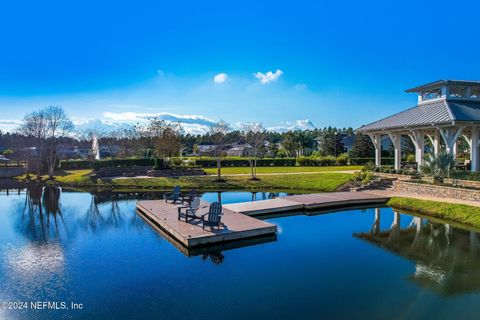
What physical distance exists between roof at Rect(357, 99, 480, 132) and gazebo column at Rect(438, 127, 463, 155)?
0.81 m

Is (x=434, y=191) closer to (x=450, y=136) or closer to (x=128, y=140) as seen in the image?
(x=450, y=136)

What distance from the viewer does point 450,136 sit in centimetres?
2095

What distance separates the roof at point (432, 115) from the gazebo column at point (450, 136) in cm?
81

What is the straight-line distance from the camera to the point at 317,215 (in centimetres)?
1605

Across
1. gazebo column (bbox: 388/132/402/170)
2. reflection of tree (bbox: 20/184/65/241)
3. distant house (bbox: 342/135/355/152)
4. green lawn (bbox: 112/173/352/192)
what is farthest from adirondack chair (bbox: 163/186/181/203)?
distant house (bbox: 342/135/355/152)

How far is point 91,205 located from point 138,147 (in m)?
39.3

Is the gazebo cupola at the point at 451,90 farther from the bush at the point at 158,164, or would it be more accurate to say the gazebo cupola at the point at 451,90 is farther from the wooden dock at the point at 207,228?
the bush at the point at 158,164

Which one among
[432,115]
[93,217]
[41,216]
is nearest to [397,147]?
[432,115]

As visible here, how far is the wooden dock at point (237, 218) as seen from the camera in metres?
10.9

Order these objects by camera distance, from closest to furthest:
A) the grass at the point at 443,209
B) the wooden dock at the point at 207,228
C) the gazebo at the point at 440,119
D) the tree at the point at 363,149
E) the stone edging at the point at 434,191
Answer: the wooden dock at the point at 207,228, the grass at the point at 443,209, the stone edging at the point at 434,191, the gazebo at the point at 440,119, the tree at the point at 363,149

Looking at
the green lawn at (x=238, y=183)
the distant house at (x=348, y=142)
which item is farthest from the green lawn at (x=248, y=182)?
the distant house at (x=348, y=142)

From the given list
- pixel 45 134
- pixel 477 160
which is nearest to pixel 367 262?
pixel 477 160

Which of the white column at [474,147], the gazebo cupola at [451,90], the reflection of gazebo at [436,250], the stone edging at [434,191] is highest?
the gazebo cupola at [451,90]

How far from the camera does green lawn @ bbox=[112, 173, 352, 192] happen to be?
25328 millimetres
